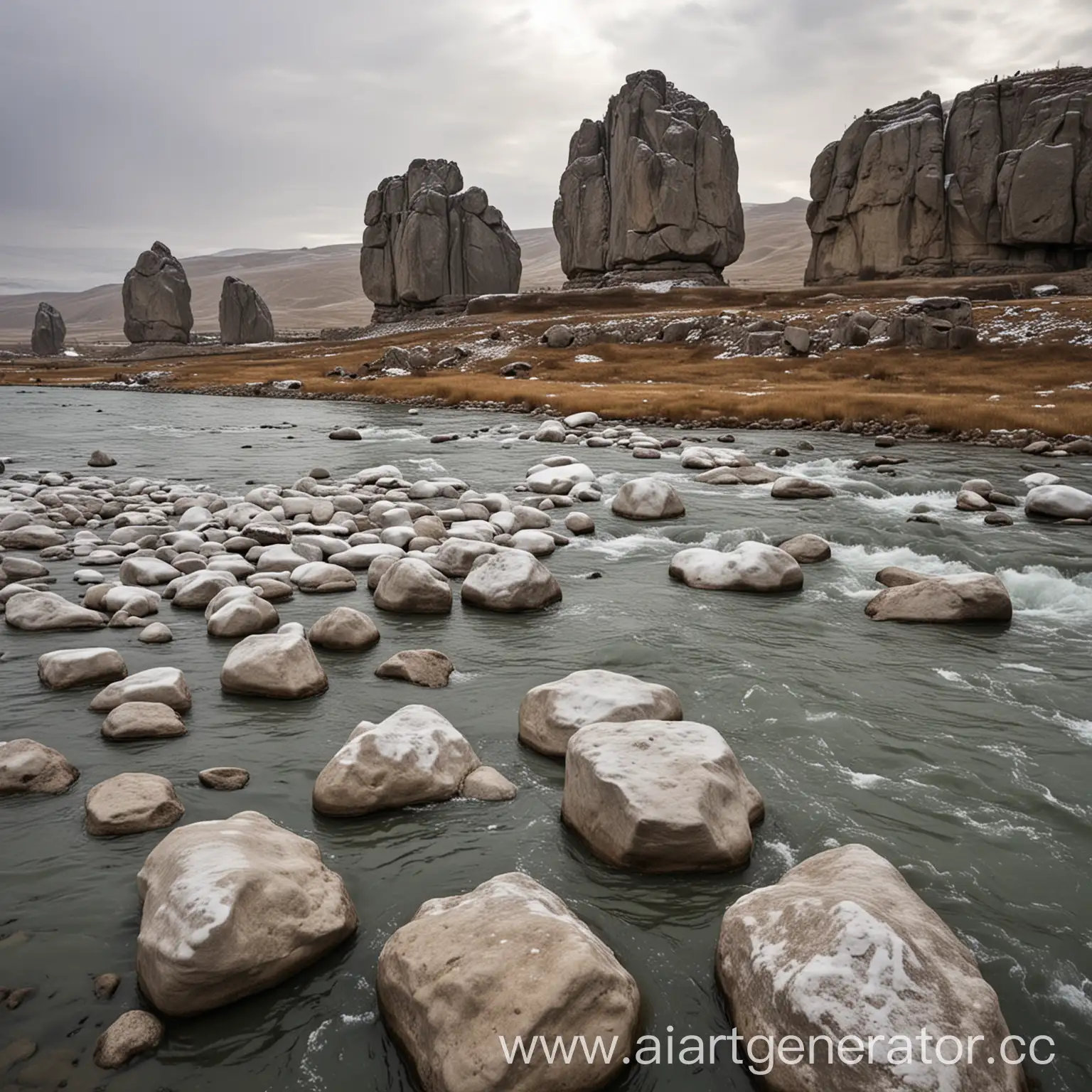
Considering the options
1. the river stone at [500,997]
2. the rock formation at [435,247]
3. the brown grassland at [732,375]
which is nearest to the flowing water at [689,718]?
the river stone at [500,997]

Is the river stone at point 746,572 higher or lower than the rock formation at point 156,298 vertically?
lower

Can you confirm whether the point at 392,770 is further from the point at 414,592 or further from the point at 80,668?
the point at 414,592

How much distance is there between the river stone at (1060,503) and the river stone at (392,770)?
1482cm

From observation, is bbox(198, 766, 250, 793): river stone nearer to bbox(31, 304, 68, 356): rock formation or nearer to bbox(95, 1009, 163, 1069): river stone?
bbox(95, 1009, 163, 1069): river stone

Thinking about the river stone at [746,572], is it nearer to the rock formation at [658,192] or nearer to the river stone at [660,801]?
the river stone at [660,801]

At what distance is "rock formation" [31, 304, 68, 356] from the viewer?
417 ft

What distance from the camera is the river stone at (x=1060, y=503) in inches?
653

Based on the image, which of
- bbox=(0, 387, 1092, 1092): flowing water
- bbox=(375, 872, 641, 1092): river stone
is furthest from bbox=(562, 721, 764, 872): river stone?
bbox=(375, 872, 641, 1092): river stone

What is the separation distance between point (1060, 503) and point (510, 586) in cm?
1210

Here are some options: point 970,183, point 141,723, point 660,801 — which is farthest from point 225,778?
point 970,183

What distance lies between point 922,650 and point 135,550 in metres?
12.1

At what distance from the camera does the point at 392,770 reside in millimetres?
6352

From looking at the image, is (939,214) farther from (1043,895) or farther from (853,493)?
(1043,895)

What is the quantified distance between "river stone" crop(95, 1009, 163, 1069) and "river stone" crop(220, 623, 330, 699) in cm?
419
